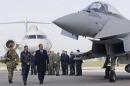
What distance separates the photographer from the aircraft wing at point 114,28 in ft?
53.1

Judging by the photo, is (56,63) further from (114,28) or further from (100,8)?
(114,28)

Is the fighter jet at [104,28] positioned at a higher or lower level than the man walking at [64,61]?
higher

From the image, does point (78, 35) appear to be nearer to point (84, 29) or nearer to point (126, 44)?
point (84, 29)

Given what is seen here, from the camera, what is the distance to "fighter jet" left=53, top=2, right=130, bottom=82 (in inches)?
621

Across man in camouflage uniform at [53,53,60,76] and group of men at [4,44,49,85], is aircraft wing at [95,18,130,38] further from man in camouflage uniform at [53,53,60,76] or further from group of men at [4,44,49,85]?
man in camouflage uniform at [53,53,60,76]

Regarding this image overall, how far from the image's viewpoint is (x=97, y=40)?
16938 millimetres

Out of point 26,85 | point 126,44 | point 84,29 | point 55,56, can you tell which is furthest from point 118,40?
point 55,56

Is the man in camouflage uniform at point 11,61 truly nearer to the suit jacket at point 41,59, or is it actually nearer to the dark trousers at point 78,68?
the suit jacket at point 41,59

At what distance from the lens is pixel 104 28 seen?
16.5 metres

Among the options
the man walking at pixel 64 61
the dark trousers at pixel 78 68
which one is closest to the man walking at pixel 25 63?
the dark trousers at pixel 78 68

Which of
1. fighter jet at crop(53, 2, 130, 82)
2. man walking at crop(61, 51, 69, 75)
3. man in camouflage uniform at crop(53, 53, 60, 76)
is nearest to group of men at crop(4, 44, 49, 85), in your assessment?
fighter jet at crop(53, 2, 130, 82)

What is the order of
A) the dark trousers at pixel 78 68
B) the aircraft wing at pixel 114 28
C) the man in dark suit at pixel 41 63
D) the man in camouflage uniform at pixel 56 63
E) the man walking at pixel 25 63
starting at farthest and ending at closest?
the man in camouflage uniform at pixel 56 63, the dark trousers at pixel 78 68, the man in dark suit at pixel 41 63, the man walking at pixel 25 63, the aircraft wing at pixel 114 28

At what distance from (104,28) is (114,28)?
47 cm

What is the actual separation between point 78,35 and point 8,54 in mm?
3168
